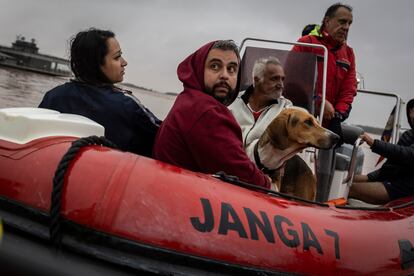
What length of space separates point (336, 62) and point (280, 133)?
4.61 feet

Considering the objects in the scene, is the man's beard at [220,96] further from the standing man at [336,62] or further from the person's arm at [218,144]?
the standing man at [336,62]

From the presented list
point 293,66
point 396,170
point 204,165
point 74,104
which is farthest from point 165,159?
point 396,170

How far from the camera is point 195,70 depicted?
2043 millimetres

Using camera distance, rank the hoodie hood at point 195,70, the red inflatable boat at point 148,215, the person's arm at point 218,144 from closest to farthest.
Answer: the red inflatable boat at point 148,215 < the person's arm at point 218,144 < the hoodie hood at point 195,70

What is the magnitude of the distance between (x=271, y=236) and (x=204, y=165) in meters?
0.48

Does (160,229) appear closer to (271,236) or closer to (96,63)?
(271,236)

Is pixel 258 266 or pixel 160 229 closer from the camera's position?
pixel 160 229

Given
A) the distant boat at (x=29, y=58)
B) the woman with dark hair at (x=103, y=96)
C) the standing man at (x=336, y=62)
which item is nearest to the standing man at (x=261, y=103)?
the standing man at (x=336, y=62)

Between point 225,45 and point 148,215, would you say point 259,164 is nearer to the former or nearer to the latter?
point 225,45

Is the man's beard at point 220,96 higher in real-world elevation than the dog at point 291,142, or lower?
higher

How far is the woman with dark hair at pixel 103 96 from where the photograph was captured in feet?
7.27

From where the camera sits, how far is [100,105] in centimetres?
220

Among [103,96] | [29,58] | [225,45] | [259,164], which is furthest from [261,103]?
[29,58]

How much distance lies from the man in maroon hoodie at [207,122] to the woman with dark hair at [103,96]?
318 millimetres
